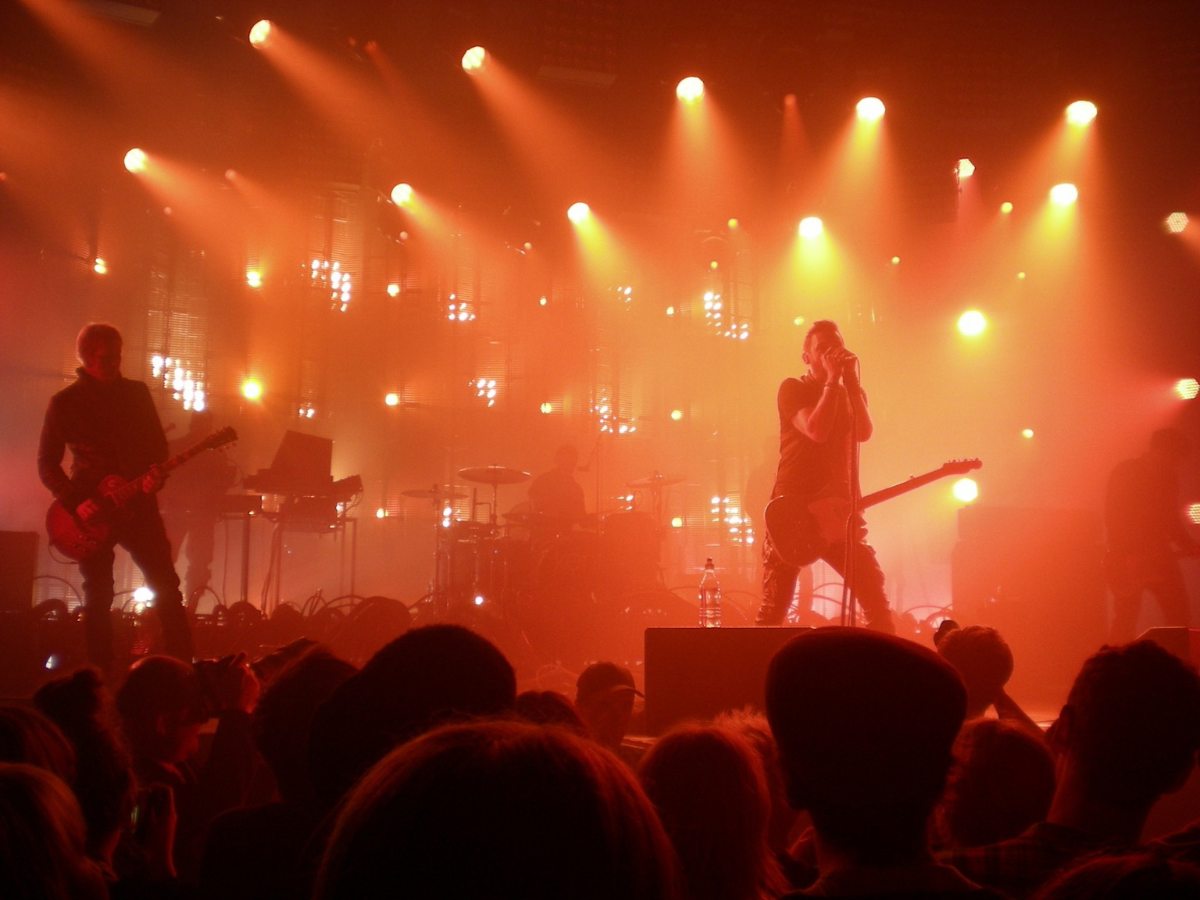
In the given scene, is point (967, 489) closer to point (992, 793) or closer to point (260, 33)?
point (260, 33)

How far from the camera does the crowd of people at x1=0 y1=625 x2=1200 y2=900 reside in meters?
0.75

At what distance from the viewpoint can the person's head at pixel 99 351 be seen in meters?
6.25

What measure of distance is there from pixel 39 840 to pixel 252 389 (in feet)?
46.7

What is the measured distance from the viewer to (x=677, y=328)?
51.7 ft

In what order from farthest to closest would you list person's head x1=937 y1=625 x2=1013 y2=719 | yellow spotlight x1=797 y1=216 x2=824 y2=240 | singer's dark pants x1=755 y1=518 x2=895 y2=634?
yellow spotlight x1=797 y1=216 x2=824 y2=240 < singer's dark pants x1=755 y1=518 x2=895 y2=634 < person's head x1=937 y1=625 x2=1013 y2=719

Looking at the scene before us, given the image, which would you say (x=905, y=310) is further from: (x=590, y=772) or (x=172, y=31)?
(x=590, y=772)

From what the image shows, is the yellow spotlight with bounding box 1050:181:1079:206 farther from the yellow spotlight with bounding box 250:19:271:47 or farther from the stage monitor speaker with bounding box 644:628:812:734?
the stage monitor speaker with bounding box 644:628:812:734

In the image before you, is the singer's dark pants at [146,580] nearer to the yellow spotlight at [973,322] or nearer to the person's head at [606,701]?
the person's head at [606,701]

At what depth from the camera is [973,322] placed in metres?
13.0

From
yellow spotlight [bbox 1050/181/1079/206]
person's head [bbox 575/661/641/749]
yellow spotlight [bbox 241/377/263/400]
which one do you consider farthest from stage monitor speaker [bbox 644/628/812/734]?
yellow spotlight [bbox 241/377/263/400]

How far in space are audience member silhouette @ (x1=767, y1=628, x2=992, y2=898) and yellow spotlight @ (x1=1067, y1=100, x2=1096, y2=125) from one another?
34.0ft

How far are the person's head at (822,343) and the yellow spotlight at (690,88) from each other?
5.41 meters

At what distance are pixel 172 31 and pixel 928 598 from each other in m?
12.0

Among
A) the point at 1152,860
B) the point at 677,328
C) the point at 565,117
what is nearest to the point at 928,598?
the point at 677,328
